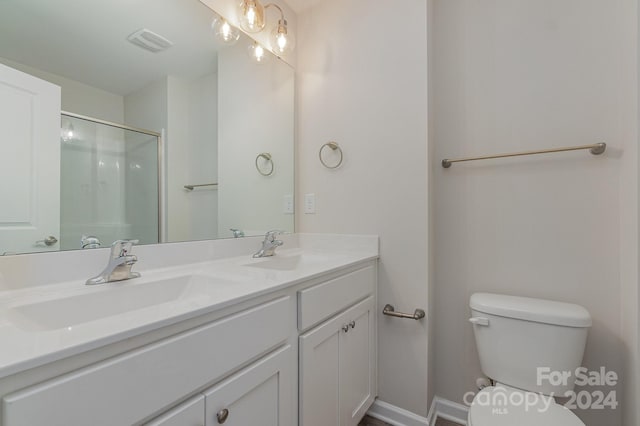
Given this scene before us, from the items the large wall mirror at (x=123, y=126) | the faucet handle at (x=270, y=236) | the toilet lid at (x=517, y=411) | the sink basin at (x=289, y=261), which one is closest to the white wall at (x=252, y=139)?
the large wall mirror at (x=123, y=126)

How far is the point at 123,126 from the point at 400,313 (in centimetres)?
145

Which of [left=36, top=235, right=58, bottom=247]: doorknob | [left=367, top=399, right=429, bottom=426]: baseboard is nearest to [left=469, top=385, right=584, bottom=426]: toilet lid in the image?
[left=367, top=399, right=429, bottom=426]: baseboard

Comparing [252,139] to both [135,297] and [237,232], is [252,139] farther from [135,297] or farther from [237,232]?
[135,297]

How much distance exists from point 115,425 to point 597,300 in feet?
5.57

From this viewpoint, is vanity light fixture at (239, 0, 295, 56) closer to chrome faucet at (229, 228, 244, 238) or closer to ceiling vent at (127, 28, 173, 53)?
ceiling vent at (127, 28, 173, 53)

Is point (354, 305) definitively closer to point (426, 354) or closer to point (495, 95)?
point (426, 354)

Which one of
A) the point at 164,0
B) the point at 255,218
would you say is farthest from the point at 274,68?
the point at 255,218

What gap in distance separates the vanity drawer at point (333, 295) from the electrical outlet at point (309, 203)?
0.51 metres

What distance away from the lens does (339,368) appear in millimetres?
1198

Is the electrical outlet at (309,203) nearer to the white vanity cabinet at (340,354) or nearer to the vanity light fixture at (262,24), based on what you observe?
the white vanity cabinet at (340,354)

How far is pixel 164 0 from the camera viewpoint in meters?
1.18

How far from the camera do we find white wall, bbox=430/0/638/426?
3.97ft

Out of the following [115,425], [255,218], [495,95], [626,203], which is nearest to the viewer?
[115,425]

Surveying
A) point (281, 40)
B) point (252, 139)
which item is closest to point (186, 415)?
point (252, 139)
